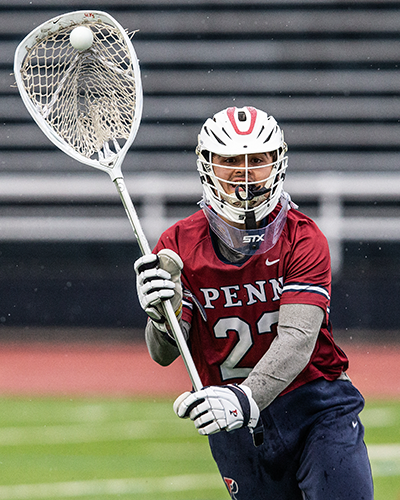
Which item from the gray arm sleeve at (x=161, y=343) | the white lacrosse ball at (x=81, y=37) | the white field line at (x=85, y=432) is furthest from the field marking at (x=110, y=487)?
the white lacrosse ball at (x=81, y=37)

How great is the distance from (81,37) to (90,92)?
346mm

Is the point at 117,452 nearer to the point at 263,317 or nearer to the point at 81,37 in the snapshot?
the point at 263,317

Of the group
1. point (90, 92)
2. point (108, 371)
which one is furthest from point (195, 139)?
point (90, 92)

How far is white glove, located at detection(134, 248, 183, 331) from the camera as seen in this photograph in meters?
2.31

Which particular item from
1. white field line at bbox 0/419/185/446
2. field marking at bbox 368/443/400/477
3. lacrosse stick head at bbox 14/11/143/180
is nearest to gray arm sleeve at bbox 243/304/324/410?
lacrosse stick head at bbox 14/11/143/180

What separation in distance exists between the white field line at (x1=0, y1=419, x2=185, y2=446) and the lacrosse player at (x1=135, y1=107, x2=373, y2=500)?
2285 mm

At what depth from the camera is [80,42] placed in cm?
266

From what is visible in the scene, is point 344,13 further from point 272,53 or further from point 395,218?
point 395,218

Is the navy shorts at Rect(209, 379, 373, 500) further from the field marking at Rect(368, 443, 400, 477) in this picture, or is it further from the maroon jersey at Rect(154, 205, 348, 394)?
the field marking at Rect(368, 443, 400, 477)

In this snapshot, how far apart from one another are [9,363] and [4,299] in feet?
3.88

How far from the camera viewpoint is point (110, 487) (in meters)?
4.13

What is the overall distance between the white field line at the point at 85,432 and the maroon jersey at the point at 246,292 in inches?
94.4

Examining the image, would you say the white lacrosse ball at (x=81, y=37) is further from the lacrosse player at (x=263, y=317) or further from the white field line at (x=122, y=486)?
the white field line at (x=122, y=486)

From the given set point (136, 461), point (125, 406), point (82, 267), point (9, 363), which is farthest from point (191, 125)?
point (136, 461)
